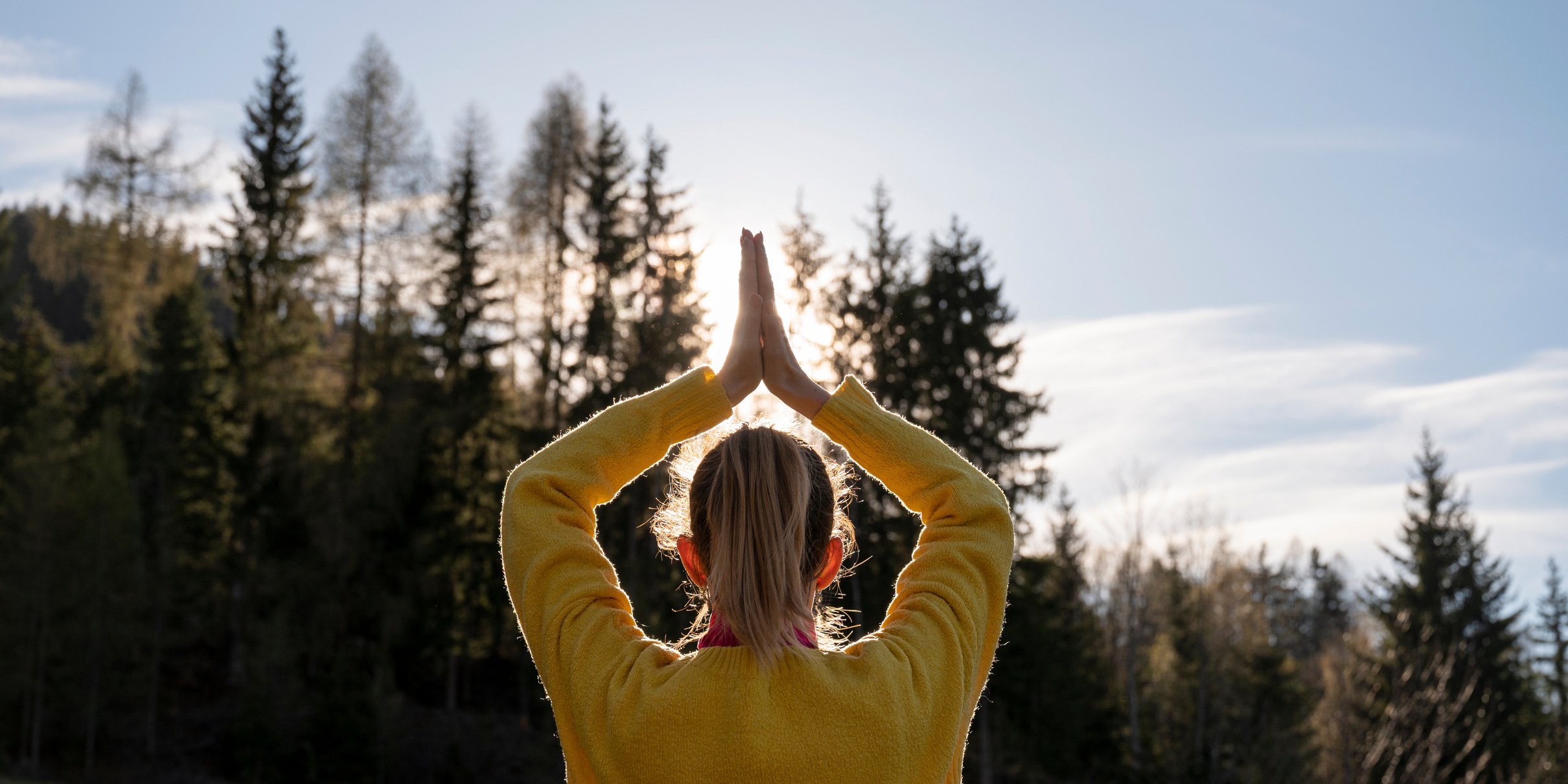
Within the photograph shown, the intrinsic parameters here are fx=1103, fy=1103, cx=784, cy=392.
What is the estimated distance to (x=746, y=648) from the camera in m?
1.62

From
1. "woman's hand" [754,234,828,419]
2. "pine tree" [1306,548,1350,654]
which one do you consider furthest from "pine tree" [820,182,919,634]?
"pine tree" [1306,548,1350,654]

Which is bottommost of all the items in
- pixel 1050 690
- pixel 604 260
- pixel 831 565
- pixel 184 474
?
pixel 1050 690

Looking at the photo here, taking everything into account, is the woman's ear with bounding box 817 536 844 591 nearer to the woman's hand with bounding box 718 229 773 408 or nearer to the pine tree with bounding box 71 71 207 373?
the woman's hand with bounding box 718 229 773 408

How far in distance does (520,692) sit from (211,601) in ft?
26.2

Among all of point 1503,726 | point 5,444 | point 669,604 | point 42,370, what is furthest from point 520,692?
point 1503,726

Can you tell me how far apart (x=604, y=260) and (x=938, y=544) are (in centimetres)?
2394

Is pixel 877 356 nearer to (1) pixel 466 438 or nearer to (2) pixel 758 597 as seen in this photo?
(1) pixel 466 438

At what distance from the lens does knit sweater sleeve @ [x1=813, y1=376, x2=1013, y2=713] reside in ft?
5.64

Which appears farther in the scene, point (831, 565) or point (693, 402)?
point (693, 402)

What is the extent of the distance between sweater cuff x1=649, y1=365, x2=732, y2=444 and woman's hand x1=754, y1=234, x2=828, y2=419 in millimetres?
104

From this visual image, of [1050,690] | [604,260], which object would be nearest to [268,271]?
[604,260]

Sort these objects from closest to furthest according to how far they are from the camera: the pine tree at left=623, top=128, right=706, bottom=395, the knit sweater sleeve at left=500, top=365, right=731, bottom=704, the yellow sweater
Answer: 1. the yellow sweater
2. the knit sweater sleeve at left=500, top=365, right=731, bottom=704
3. the pine tree at left=623, top=128, right=706, bottom=395

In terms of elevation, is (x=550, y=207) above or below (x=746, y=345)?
above

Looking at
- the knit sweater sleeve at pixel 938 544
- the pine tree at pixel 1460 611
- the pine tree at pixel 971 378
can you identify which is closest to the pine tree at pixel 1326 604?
the pine tree at pixel 1460 611
